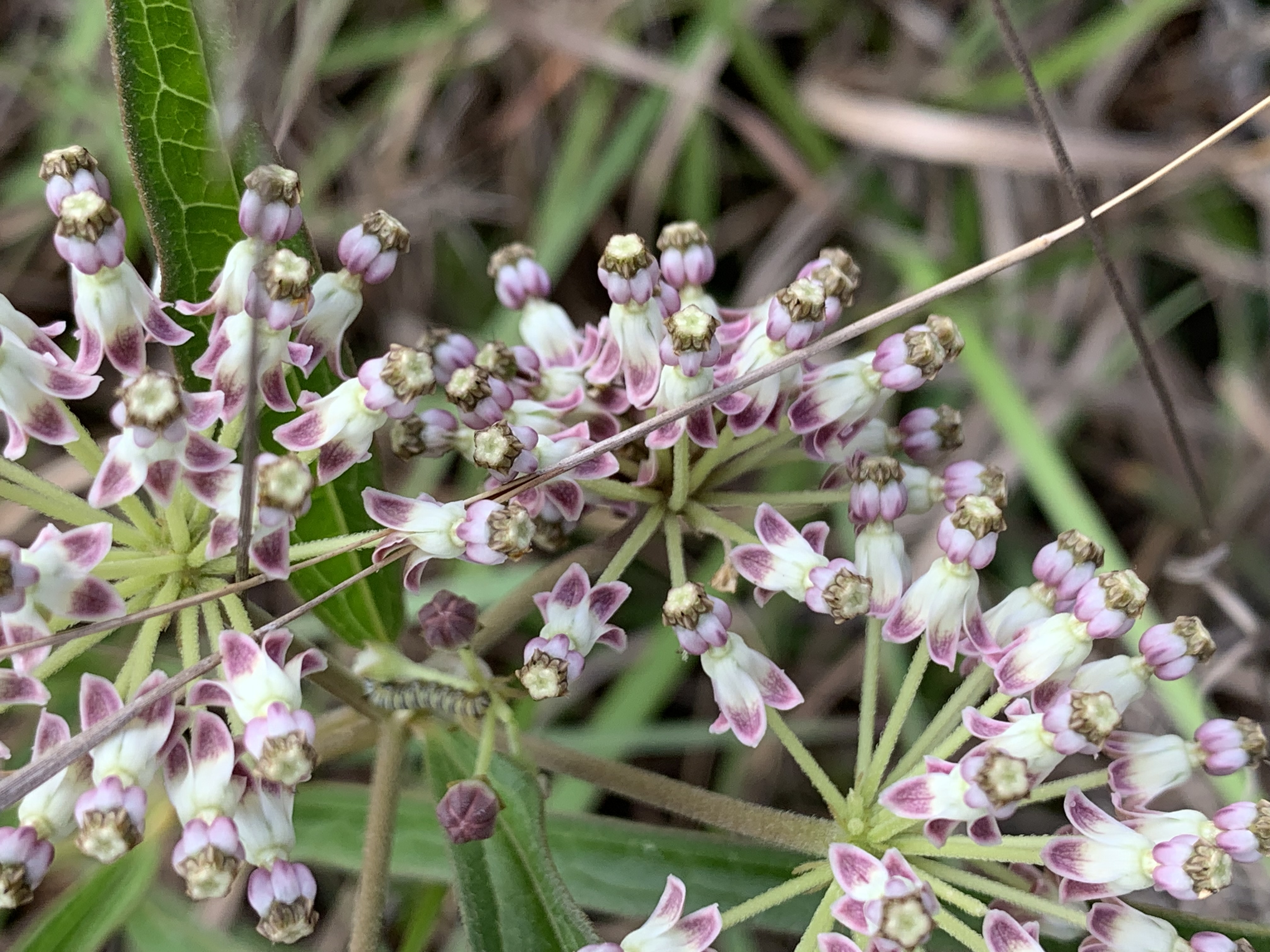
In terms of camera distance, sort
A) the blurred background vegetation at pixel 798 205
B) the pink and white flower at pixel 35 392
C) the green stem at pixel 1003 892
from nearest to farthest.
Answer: the pink and white flower at pixel 35 392 → the green stem at pixel 1003 892 → the blurred background vegetation at pixel 798 205

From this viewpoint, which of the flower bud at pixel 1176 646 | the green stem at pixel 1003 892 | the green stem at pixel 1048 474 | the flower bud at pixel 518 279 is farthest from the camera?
the green stem at pixel 1048 474

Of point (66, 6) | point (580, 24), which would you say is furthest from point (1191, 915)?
point (66, 6)

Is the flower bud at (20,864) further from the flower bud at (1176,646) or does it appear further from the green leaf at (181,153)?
the flower bud at (1176,646)

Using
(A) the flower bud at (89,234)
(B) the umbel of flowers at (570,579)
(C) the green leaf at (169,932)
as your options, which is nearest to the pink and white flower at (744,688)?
(B) the umbel of flowers at (570,579)

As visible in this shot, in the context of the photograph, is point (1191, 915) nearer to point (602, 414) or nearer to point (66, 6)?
point (602, 414)

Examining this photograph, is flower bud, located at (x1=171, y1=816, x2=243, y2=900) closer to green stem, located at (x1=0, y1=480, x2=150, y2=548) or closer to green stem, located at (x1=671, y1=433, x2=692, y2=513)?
green stem, located at (x1=0, y1=480, x2=150, y2=548)
